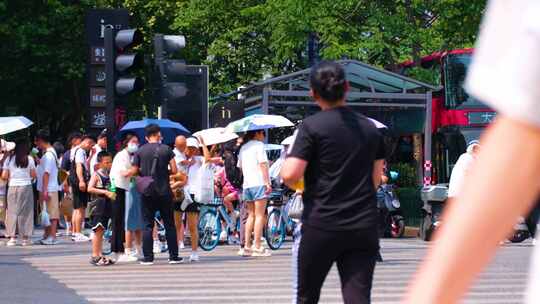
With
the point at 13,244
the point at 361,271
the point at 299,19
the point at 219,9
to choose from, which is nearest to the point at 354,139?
the point at 361,271

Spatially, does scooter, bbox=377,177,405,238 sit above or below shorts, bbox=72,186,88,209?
below

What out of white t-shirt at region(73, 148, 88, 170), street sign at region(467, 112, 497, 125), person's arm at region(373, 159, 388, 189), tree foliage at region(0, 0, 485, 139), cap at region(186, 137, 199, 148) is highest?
tree foliage at region(0, 0, 485, 139)

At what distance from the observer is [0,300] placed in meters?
12.0

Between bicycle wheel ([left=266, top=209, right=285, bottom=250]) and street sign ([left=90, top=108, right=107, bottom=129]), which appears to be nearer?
street sign ([left=90, top=108, right=107, bottom=129])

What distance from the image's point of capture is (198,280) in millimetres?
14336

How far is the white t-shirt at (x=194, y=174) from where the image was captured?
19.1 m

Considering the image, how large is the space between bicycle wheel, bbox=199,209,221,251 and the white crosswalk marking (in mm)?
855

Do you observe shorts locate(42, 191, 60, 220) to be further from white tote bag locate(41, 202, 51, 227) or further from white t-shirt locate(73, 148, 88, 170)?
white t-shirt locate(73, 148, 88, 170)

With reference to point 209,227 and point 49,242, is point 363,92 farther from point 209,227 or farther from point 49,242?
point 209,227

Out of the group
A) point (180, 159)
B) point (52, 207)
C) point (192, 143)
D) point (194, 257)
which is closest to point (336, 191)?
point (194, 257)

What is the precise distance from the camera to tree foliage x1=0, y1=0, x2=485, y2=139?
3344 centimetres

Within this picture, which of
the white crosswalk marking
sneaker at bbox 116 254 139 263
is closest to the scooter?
the white crosswalk marking

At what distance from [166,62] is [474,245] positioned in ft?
56.2

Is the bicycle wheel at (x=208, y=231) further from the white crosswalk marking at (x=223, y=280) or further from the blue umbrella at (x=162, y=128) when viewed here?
the blue umbrella at (x=162, y=128)
